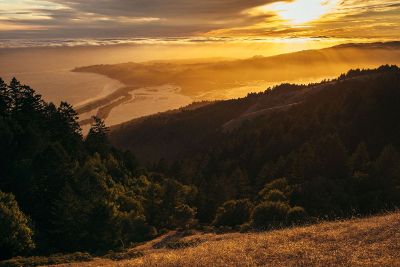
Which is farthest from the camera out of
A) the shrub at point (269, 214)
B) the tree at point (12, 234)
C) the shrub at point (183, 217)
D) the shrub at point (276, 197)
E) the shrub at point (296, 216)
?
the shrub at point (183, 217)

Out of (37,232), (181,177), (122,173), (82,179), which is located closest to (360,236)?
(37,232)

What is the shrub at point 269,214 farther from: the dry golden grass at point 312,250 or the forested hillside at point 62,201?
the forested hillside at point 62,201

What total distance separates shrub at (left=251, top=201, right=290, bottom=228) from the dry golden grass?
13.0 m

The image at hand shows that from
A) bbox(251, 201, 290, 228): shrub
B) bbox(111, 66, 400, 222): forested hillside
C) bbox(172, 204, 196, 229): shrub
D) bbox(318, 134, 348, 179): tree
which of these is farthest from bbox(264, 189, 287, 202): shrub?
bbox(318, 134, 348, 179): tree

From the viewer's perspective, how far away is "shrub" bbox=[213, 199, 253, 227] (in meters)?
52.2

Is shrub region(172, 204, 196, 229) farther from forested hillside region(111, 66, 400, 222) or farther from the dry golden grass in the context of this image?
the dry golden grass

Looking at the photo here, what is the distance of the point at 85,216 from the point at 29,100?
36438mm

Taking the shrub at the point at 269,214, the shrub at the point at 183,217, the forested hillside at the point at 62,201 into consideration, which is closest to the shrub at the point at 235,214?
the shrub at the point at 183,217

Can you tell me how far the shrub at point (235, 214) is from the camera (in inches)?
2056

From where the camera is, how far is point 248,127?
545ft

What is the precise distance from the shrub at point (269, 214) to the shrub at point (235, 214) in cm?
720

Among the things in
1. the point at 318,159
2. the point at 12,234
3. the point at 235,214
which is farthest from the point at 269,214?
the point at 318,159

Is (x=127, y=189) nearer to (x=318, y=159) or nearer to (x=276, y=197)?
(x=276, y=197)

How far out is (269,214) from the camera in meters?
44.2
